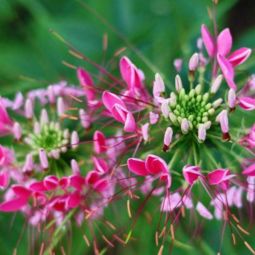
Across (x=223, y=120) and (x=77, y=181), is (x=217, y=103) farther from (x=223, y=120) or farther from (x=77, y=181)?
(x=77, y=181)

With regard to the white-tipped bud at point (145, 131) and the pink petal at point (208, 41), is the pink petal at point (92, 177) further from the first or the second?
the pink petal at point (208, 41)

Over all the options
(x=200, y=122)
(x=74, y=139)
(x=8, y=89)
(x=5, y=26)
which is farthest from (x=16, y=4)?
(x=200, y=122)

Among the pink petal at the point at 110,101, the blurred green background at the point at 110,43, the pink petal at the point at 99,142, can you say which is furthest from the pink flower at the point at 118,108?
the blurred green background at the point at 110,43

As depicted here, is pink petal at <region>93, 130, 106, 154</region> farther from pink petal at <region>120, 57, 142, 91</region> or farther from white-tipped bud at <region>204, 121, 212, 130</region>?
white-tipped bud at <region>204, 121, 212, 130</region>

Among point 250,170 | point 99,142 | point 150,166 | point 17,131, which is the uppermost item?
point 17,131

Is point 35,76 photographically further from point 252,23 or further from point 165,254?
A: point 252,23

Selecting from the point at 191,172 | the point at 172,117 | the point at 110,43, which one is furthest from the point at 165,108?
the point at 110,43
